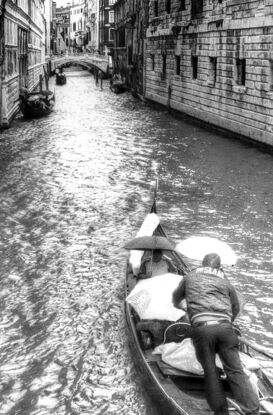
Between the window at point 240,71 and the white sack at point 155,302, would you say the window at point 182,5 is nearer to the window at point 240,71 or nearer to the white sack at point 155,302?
the window at point 240,71

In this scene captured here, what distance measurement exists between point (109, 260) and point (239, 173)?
681 cm

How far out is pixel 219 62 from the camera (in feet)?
71.1

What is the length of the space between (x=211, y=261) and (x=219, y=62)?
1765cm

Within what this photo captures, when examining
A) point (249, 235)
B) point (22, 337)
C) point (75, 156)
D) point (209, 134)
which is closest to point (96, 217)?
point (249, 235)

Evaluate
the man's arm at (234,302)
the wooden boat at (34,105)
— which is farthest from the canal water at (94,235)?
the wooden boat at (34,105)

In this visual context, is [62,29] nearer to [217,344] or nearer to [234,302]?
[234,302]

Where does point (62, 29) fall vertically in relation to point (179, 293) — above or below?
above

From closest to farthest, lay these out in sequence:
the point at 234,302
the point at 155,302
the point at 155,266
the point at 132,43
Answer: the point at 234,302, the point at 155,302, the point at 155,266, the point at 132,43

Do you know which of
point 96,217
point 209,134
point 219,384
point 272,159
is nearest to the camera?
point 219,384

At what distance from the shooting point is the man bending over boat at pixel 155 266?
706 centimetres

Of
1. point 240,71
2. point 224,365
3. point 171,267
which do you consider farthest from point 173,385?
point 240,71

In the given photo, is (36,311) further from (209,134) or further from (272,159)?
(209,134)

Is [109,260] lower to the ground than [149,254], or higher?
lower

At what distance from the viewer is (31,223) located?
36.6 feet
